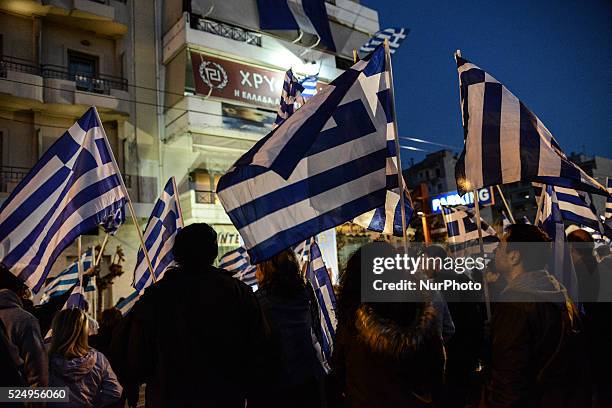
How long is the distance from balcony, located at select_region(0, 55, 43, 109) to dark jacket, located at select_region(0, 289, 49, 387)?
14353 millimetres

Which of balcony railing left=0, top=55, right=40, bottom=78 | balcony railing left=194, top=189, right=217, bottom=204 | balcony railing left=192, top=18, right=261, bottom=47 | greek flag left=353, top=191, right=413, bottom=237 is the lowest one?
greek flag left=353, top=191, right=413, bottom=237

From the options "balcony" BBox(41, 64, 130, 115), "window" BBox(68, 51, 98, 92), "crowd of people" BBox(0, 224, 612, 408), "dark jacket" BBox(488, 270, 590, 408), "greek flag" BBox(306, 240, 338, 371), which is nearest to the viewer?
"crowd of people" BBox(0, 224, 612, 408)

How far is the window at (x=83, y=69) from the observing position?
55.7 ft

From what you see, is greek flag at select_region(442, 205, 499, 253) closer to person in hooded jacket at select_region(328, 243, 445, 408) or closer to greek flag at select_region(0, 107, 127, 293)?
greek flag at select_region(0, 107, 127, 293)

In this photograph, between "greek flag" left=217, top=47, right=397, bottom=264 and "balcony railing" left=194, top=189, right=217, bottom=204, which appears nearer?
"greek flag" left=217, top=47, right=397, bottom=264

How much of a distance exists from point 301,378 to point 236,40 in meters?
17.9

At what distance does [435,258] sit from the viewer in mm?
4508

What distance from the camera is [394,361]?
249 centimetres

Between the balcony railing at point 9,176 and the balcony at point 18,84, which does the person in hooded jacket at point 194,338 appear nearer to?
the balcony railing at point 9,176

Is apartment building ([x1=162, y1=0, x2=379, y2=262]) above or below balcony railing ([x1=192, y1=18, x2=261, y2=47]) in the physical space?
below

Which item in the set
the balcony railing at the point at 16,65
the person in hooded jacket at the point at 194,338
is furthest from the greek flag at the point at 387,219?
the balcony railing at the point at 16,65

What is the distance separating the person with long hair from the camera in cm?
355

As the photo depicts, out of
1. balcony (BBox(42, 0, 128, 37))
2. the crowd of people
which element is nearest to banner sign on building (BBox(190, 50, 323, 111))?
balcony (BBox(42, 0, 128, 37))

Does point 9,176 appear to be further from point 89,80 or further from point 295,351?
point 295,351
